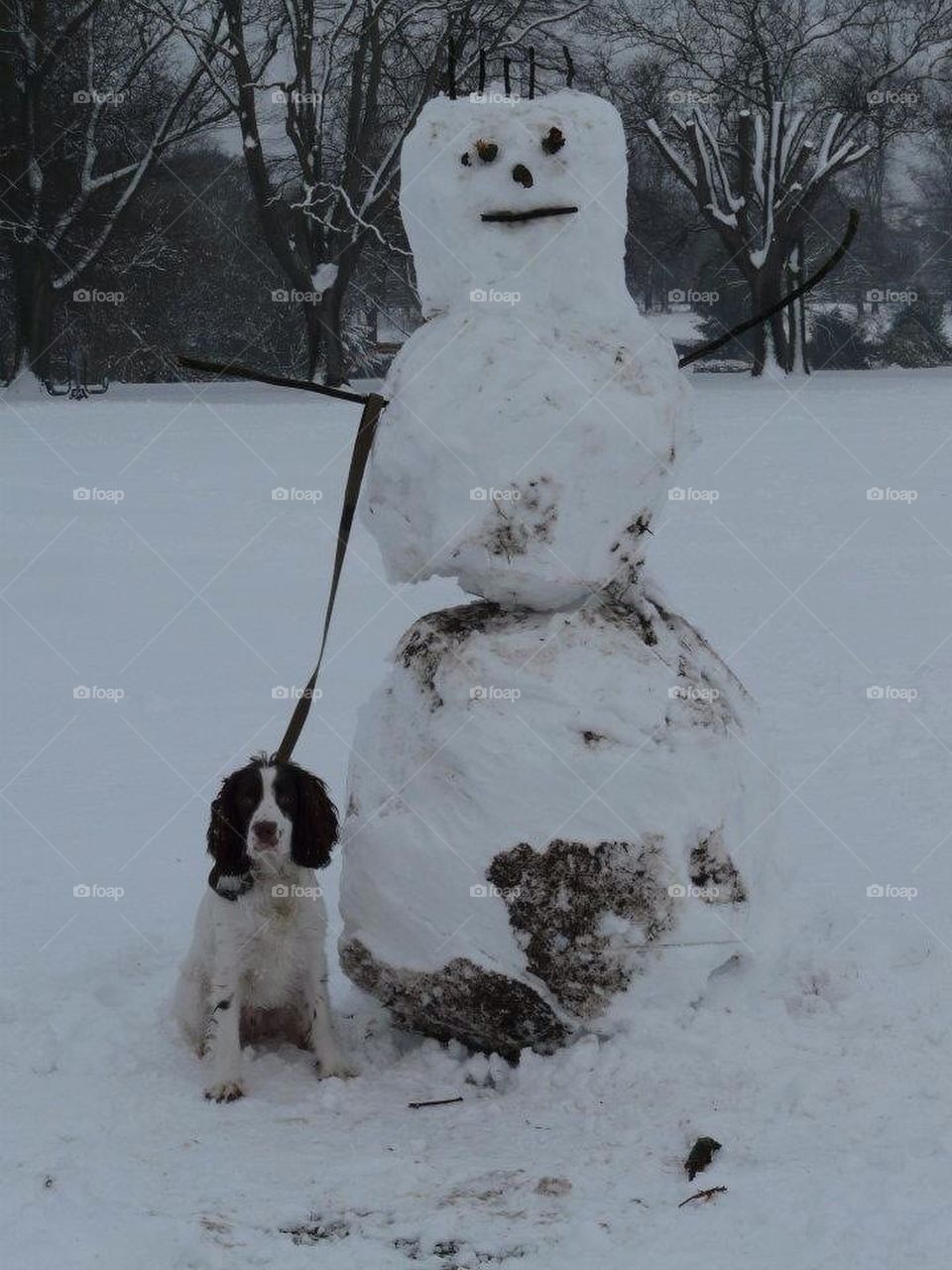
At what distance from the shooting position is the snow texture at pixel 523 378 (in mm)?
4340

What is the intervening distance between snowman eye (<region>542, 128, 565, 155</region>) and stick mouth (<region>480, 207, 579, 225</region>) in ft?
0.57

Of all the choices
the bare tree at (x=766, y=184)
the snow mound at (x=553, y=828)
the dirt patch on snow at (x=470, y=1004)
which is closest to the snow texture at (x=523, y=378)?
the snow mound at (x=553, y=828)

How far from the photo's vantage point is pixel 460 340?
4.46 meters

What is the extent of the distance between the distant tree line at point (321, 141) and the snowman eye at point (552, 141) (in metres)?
21.6

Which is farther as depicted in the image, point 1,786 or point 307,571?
point 307,571

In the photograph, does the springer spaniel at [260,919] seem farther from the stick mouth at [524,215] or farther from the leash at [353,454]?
the stick mouth at [524,215]

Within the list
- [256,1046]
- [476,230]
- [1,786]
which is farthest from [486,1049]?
[1,786]

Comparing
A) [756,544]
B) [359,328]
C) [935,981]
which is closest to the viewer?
[935,981]

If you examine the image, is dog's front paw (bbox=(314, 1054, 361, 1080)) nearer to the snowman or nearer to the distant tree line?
the snowman

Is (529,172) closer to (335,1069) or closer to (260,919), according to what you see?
(260,919)

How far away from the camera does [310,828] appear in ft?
14.7

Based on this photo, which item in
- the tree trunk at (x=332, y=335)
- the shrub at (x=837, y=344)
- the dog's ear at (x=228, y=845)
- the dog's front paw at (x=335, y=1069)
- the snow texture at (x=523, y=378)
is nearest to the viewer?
the snow texture at (x=523, y=378)

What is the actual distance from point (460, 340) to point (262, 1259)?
2.45 metres

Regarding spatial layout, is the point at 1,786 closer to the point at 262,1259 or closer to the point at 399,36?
the point at 262,1259
